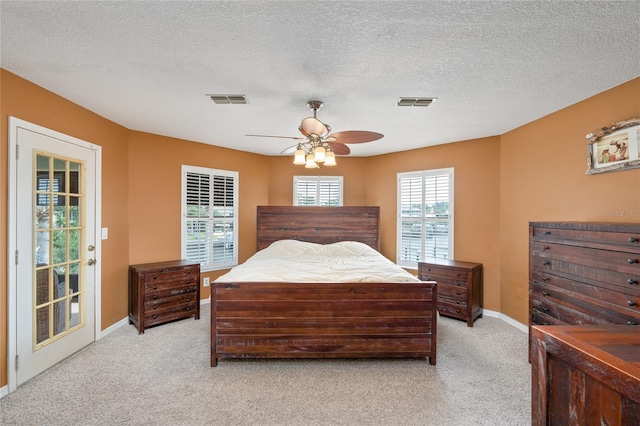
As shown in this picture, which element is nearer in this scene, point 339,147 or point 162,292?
point 339,147

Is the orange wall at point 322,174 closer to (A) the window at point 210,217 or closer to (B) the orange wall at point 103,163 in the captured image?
(A) the window at point 210,217

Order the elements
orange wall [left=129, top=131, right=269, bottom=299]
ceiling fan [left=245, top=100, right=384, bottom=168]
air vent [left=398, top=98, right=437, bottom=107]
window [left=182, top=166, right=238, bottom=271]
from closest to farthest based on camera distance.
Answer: ceiling fan [left=245, top=100, right=384, bottom=168] < air vent [left=398, top=98, right=437, bottom=107] < orange wall [left=129, top=131, right=269, bottom=299] < window [left=182, top=166, right=238, bottom=271]

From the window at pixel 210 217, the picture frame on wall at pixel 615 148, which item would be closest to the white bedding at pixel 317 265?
the window at pixel 210 217

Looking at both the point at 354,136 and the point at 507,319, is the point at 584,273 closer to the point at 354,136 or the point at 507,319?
the point at 507,319

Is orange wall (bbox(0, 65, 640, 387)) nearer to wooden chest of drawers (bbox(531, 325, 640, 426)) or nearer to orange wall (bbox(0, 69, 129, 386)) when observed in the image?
orange wall (bbox(0, 69, 129, 386))

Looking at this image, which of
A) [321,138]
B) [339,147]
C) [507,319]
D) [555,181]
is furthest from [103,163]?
[507,319]

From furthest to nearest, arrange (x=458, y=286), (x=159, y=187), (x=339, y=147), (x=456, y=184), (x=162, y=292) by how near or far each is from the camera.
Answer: (x=456, y=184) → (x=159, y=187) → (x=458, y=286) → (x=162, y=292) → (x=339, y=147)

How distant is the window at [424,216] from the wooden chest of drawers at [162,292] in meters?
3.40

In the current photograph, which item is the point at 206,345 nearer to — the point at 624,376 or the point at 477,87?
the point at 624,376

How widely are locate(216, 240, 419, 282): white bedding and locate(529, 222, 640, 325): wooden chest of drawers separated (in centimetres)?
118

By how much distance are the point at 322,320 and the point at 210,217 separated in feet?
9.28

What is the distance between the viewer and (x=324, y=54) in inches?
75.0

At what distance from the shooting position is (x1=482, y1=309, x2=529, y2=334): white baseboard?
3398 mm

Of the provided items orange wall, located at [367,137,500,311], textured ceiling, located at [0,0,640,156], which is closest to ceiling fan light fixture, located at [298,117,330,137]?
textured ceiling, located at [0,0,640,156]
